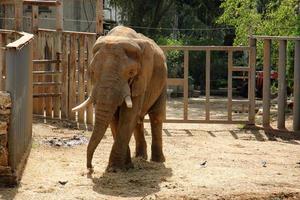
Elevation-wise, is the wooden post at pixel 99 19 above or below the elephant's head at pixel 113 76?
above

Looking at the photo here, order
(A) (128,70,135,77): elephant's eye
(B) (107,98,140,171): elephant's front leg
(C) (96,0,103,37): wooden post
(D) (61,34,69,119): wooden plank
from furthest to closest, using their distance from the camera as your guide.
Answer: (C) (96,0,103,37): wooden post
(D) (61,34,69,119): wooden plank
(B) (107,98,140,171): elephant's front leg
(A) (128,70,135,77): elephant's eye

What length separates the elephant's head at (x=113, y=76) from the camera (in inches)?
307

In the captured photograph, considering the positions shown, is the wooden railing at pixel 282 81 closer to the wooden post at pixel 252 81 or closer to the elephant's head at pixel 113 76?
the wooden post at pixel 252 81

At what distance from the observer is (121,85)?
7887 mm

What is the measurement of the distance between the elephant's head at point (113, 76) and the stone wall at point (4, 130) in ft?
3.41

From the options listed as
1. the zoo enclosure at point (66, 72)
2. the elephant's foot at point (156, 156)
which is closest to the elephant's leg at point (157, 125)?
the elephant's foot at point (156, 156)

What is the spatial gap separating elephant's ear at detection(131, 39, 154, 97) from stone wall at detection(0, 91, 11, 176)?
1.66 meters

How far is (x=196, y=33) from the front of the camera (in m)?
31.8

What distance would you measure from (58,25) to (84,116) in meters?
2.12

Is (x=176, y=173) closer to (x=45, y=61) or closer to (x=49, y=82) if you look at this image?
(x=45, y=61)

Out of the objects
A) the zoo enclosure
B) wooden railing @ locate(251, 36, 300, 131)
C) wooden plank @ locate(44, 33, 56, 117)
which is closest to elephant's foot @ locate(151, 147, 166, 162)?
the zoo enclosure

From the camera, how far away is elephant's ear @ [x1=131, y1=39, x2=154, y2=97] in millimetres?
8266

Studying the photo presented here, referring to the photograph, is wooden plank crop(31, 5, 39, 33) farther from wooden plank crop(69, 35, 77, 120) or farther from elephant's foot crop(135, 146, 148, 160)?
elephant's foot crop(135, 146, 148, 160)

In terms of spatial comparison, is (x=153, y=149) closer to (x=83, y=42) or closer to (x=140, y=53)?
(x=140, y=53)
